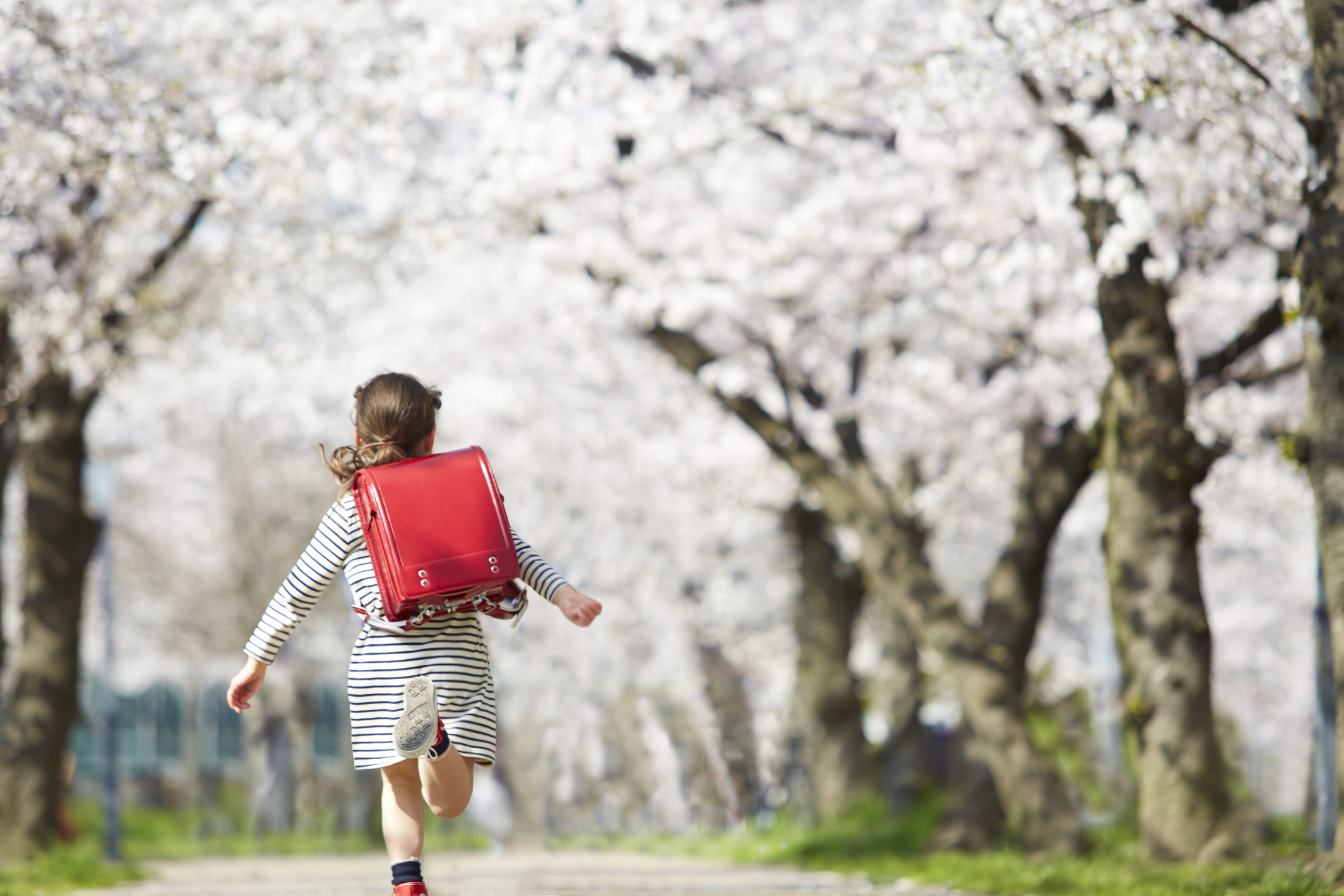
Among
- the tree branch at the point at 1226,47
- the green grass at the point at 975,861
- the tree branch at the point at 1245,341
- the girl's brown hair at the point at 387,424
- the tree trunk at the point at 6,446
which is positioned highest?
the tree branch at the point at 1226,47

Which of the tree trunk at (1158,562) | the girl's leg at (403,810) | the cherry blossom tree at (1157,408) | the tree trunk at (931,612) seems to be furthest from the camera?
the tree trunk at (931,612)

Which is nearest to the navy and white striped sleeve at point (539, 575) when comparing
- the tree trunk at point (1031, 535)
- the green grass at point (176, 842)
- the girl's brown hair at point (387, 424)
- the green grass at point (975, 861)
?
the girl's brown hair at point (387, 424)

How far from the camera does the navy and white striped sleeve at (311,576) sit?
4078 mm

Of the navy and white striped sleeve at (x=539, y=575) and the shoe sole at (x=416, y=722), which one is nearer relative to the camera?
the shoe sole at (x=416, y=722)

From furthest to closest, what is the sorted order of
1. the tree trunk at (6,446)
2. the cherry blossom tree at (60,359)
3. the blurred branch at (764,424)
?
the blurred branch at (764,424), the tree trunk at (6,446), the cherry blossom tree at (60,359)

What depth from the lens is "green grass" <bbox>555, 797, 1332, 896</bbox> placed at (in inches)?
268

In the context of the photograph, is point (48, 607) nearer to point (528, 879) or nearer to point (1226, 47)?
point (528, 879)

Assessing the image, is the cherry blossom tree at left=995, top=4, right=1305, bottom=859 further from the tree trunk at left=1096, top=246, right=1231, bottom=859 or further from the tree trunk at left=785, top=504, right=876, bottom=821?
the tree trunk at left=785, top=504, right=876, bottom=821

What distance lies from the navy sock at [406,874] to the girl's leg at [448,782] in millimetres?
65

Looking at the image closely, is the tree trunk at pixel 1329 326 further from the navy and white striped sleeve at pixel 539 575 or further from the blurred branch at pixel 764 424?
the blurred branch at pixel 764 424

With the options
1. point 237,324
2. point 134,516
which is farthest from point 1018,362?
point 134,516

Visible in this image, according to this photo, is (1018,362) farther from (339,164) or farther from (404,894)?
(404,894)

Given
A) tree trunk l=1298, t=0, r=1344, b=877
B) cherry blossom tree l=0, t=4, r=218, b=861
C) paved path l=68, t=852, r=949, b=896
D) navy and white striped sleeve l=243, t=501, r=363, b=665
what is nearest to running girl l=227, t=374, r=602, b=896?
navy and white striped sleeve l=243, t=501, r=363, b=665

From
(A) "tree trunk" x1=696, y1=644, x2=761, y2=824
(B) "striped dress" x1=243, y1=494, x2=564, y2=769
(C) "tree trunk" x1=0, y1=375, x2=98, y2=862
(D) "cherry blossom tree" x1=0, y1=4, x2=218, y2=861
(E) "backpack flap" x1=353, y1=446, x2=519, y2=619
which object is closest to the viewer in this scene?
(E) "backpack flap" x1=353, y1=446, x2=519, y2=619
